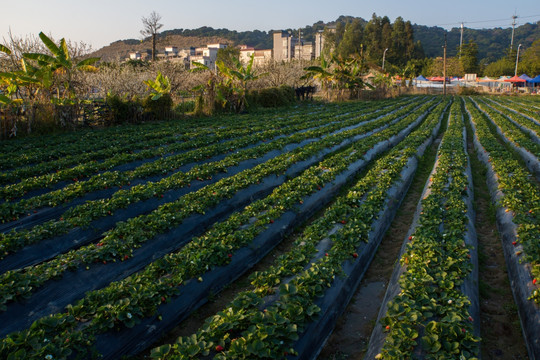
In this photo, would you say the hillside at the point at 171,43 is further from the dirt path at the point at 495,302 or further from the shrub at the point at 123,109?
the dirt path at the point at 495,302

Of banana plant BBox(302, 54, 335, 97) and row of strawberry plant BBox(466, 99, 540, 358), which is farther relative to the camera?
banana plant BBox(302, 54, 335, 97)

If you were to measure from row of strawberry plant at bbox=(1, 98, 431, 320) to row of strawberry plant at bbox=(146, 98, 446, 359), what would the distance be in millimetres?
2039

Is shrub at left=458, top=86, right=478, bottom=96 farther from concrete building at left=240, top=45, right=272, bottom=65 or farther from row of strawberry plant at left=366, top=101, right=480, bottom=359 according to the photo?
row of strawberry plant at left=366, top=101, right=480, bottom=359

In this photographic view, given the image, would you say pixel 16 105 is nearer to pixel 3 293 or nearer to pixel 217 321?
pixel 3 293

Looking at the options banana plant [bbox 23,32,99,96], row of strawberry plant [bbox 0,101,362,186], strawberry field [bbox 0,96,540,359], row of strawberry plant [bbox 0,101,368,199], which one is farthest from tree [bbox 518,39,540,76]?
banana plant [bbox 23,32,99,96]

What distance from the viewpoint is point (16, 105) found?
52.0 ft

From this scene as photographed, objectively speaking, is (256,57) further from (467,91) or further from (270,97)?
(270,97)

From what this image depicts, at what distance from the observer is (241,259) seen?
5.75 meters

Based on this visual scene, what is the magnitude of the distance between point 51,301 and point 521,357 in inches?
219

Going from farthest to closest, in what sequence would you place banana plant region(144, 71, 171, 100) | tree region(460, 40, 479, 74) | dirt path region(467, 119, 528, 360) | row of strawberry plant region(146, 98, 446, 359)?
tree region(460, 40, 479, 74)
banana plant region(144, 71, 171, 100)
dirt path region(467, 119, 528, 360)
row of strawberry plant region(146, 98, 446, 359)

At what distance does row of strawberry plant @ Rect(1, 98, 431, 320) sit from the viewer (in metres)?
4.57

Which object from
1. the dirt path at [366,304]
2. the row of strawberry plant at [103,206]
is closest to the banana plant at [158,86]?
the row of strawberry plant at [103,206]

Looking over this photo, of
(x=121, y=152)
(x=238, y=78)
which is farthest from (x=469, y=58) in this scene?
(x=121, y=152)

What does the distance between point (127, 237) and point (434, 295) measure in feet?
14.7
